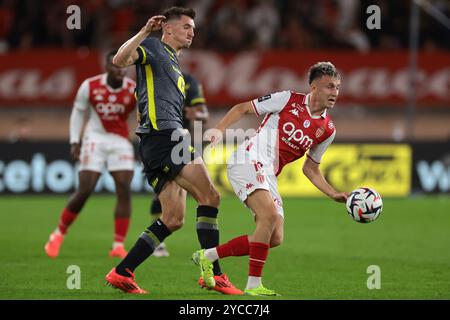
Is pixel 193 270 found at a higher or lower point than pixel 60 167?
lower

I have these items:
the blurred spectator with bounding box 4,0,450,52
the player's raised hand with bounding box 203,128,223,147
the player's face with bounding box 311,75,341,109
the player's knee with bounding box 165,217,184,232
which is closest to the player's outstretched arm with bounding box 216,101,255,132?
the player's raised hand with bounding box 203,128,223,147

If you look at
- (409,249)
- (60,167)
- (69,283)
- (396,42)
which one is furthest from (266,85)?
(69,283)

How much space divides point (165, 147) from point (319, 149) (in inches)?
61.3

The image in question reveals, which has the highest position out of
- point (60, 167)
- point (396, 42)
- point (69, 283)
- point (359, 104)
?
point (396, 42)

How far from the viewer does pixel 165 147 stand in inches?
322

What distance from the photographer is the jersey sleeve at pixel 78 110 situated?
11555 mm

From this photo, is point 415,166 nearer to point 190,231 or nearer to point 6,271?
point 190,231

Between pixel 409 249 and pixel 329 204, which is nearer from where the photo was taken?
pixel 409 249

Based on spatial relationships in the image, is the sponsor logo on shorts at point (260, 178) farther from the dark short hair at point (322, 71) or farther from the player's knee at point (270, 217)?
the dark short hair at point (322, 71)

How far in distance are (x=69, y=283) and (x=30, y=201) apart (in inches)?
400

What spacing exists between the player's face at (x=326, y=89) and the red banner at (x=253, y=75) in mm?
13060

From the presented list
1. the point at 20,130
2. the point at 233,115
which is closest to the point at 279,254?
the point at 233,115

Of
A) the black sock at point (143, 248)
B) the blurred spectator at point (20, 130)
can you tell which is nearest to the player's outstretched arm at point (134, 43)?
the black sock at point (143, 248)

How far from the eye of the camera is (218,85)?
21953 mm
